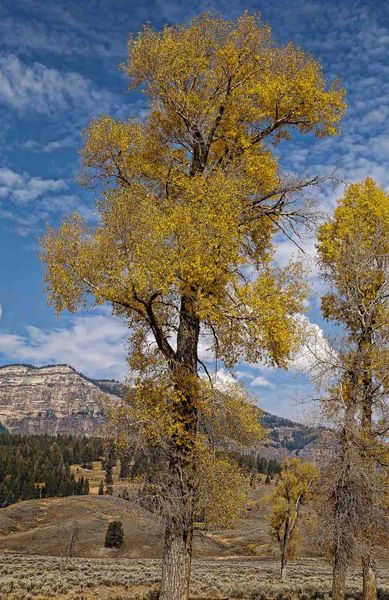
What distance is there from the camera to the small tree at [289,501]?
45031 millimetres

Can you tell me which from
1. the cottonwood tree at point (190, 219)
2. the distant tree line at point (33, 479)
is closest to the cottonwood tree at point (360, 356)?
the cottonwood tree at point (190, 219)

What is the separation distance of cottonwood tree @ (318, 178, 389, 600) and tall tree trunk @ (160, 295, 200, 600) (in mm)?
7208

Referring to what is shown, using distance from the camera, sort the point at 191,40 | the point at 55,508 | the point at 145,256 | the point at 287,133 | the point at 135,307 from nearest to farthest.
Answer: the point at 145,256 < the point at 135,307 < the point at 191,40 < the point at 287,133 < the point at 55,508

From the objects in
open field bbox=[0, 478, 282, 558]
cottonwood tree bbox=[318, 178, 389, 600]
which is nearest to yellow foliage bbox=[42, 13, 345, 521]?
cottonwood tree bbox=[318, 178, 389, 600]

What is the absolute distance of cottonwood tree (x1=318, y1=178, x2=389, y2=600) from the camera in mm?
15156

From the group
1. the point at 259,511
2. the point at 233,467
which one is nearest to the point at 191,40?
the point at 233,467

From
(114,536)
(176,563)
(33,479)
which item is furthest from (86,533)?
(176,563)

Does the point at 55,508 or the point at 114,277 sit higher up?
the point at 114,277

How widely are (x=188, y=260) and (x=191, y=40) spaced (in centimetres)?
543

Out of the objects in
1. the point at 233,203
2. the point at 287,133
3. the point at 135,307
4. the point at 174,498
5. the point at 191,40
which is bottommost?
the point at 174,498

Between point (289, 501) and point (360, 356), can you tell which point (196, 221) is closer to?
point (360, 356)

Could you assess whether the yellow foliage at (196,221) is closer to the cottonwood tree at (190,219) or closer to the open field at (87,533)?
the cottonwood tree at (190,219)

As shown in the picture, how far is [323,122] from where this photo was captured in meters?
11.8

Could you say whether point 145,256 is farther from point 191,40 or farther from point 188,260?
point 191,40
